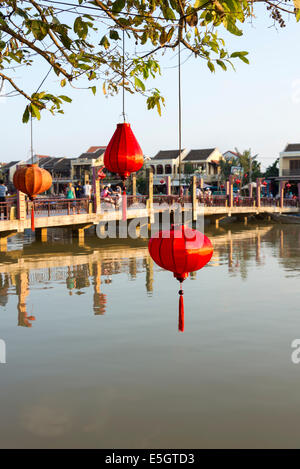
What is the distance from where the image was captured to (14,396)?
19.4 feet

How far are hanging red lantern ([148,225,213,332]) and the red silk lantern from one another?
94cm

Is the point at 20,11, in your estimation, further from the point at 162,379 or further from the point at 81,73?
the point at 162,379

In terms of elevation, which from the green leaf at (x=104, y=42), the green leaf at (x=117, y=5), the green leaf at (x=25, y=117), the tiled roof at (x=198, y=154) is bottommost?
the green leaf at (x=25, y=117)

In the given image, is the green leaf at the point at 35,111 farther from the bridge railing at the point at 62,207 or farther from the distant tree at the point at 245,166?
the distant tree at the point at 245,166

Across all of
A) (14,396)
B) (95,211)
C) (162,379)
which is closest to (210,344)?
(162,379)

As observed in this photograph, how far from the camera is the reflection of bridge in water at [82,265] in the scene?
11.7 meters

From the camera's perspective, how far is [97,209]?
62.3ft

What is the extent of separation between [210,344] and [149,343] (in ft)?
2.93

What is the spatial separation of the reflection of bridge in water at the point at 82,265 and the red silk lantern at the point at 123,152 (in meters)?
5.01

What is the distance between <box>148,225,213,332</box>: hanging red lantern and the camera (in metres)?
3.81

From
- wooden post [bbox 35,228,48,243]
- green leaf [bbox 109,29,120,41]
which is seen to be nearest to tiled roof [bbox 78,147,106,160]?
wooden post [bbox 35,228,48,243]

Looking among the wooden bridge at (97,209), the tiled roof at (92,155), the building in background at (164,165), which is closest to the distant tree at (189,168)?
the building in background at (164,165)

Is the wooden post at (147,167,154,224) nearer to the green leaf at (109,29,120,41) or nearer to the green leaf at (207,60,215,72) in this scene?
the green leaf at (109,29,120,41)
